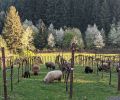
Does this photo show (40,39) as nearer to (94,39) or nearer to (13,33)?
(94,39)

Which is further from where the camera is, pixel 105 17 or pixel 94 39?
pixel 105 17

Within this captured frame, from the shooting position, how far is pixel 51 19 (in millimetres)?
175875

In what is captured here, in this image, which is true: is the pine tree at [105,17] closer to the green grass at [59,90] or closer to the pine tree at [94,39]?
the pine tree at [94,39]

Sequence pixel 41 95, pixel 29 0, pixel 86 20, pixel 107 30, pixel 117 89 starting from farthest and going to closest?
1. pixel 29 0
2. pixel 86 20
3. pixel 107 30
4. pixel 117 89
5. pixel 41 95

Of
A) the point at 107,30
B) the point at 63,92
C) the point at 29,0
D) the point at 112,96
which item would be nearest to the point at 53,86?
the point at 63,92

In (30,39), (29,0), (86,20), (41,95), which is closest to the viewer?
(41,95)

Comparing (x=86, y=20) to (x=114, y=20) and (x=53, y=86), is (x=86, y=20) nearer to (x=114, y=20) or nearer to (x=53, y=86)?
(x=114, y=20)

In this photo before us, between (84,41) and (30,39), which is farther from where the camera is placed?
(84,41)

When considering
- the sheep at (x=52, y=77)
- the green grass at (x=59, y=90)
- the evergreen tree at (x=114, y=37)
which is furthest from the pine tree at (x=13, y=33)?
the green grass at (x=59, y=90)

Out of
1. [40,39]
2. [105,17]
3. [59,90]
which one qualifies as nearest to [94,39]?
[40,39]

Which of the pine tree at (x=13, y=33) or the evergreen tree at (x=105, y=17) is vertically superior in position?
the evergreen tree at (x=105, y=17)

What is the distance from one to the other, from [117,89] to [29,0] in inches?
6449

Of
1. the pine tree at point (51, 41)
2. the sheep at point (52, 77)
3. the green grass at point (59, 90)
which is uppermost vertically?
the pine tree at point (51, 41)

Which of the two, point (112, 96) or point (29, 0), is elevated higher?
point (29, 0)
